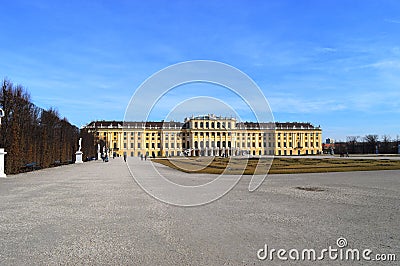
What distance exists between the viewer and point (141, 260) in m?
4.34

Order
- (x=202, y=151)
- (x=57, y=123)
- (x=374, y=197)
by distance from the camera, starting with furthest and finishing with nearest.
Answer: (x=202, y=151) < (x=57, y=123) < (x=374, y=197)

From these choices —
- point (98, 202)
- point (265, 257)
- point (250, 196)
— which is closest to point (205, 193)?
point (250, 196)

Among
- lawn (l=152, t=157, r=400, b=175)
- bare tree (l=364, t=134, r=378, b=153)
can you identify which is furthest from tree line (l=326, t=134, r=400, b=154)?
lawn (l=152, t=157, r=400, b=175)

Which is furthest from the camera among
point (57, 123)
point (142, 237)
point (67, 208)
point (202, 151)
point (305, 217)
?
point (202, 151)

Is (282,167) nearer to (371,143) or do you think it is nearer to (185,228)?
(185,228)

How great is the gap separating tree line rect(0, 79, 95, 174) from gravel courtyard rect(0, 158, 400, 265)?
12.5 m

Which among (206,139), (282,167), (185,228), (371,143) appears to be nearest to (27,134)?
(282,167)

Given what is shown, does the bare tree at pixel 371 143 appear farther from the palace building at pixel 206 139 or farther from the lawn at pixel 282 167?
the lawn at pixel 282 167

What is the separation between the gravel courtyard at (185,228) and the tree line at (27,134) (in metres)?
12.5

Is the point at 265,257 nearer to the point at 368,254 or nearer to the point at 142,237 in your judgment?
the point at 368,254

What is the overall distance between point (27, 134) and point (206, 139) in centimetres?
7627

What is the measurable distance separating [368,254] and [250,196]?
6.06 metres

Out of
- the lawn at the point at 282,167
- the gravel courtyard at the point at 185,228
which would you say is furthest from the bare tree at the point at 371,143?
the gravel courtyard at the point at 185,228

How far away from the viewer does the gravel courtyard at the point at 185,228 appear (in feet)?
15.0
